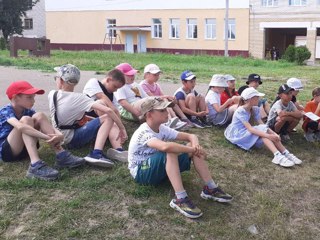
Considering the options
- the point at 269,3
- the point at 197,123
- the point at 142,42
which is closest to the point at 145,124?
the point at 197,123

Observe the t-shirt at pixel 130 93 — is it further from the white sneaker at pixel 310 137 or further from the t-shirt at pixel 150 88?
the white sneaker at pixel 310 137

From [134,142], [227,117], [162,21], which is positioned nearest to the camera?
[134,142]

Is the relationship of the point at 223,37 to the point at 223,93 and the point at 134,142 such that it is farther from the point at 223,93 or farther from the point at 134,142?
the point at 134,142

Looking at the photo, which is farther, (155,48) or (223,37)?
(155,48)

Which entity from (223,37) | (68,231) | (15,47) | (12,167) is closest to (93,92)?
(12,167)

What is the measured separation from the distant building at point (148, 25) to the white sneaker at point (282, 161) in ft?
111

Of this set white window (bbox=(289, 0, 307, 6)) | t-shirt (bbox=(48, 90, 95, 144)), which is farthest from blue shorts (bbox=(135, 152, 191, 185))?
white window (bbox=(289, 0, 307, 6))

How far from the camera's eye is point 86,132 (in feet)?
17.0

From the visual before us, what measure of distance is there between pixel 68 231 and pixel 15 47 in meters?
20.4

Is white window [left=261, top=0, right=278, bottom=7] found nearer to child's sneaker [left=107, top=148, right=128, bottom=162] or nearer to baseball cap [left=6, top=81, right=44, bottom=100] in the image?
child's sneaker [left=107, top=148, right=128, bottom=162]

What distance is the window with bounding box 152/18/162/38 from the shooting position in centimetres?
4288

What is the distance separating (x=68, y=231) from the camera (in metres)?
3.79

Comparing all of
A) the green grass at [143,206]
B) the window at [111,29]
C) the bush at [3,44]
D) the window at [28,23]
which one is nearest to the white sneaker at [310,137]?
the green grass at [143,206]

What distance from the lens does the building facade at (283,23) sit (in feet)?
119
